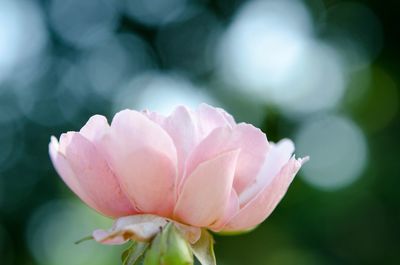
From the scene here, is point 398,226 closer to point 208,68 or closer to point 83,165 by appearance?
point 208,68

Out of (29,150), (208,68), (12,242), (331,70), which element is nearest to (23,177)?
(29,150)

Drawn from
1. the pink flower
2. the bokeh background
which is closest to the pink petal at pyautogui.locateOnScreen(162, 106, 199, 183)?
the pink flower

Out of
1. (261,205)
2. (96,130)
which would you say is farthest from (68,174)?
(261,205)

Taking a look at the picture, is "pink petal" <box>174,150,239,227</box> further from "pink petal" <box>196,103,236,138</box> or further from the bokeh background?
the bokeh background

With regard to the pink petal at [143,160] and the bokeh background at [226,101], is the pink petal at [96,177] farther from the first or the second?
the bokeh background at [226,101]

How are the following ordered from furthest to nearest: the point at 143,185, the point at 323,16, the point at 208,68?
the point at 208,68
the point at 323,16
the point at 143,185

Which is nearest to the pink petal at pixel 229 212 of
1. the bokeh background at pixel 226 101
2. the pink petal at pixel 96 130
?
the pink petal at pixel 96 130

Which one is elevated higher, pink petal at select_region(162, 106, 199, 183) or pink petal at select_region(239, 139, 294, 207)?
pink petal at select_region(162, 106, 199, 183)

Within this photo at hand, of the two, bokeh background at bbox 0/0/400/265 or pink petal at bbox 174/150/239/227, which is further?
bokeh background at bbox 0/0/400/265

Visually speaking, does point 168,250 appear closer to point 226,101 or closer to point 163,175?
point 163,175
